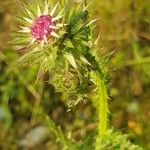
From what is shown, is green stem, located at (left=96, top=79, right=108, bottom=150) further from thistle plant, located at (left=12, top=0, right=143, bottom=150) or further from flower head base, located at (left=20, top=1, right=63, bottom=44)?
flower head base, located at (left=20, top=1, right=63, bottom=44)

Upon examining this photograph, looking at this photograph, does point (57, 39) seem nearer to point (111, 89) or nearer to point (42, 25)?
point (42, 25)

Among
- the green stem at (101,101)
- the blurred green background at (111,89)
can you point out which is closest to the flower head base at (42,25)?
the green stem at (101,101)

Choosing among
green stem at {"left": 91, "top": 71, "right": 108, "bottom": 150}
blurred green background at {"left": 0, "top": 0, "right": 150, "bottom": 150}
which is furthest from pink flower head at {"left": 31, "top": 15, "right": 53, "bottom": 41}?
blurred green background at {"left": 0, "top": 0, "right": 150, "bottom": 150}

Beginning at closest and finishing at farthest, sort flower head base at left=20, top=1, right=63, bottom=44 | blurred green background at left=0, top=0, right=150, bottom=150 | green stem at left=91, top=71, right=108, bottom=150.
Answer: flower head base at left=20, top=1, right=63, bottom=44 → green stem at left=91, top=71, right=108, bottom=150 → blurred green background at left=0, top=0, right=150, bottom=150

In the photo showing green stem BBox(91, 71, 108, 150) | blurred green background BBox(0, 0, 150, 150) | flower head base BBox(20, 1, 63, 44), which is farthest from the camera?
blurred green background BBox(0, 0, 150, 150)

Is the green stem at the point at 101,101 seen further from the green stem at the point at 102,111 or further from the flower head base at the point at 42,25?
the flower head base at the point at 42,25

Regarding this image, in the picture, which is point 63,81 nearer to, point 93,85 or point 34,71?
point 93,85
